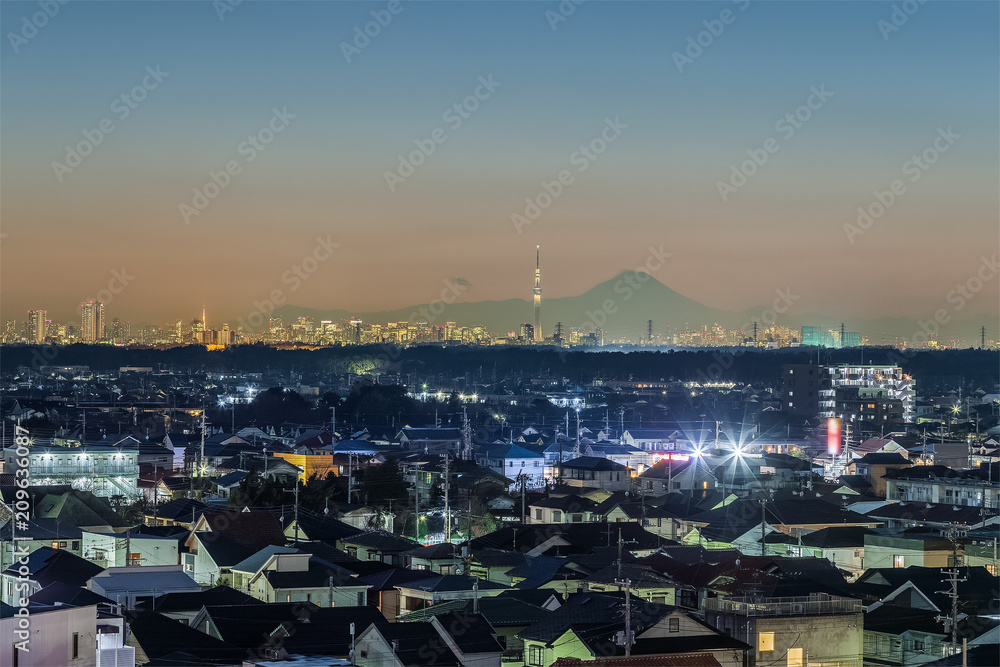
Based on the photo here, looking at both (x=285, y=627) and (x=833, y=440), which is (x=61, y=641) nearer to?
(x=285, y=627)

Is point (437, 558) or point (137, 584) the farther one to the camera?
point (437, 558)

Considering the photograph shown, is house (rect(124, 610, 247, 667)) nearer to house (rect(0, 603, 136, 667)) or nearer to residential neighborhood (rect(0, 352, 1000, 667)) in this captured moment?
residential neighborhood (rect(0, 352, 1000, 667))

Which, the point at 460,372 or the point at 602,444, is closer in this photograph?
the point at 602,444

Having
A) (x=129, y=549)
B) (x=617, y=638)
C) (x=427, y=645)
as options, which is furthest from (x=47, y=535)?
(x=617, y=638)

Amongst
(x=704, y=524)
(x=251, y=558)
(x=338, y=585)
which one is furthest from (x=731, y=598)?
(x=704, y=524)

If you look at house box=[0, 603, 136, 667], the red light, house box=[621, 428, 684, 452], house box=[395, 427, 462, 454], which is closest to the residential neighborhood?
house box=[0, 603, 136, 667]

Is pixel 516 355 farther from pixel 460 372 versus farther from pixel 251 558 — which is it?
pixel 251 558

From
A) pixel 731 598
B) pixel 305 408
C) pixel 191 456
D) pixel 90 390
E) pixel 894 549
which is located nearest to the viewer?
pixel 731 598
